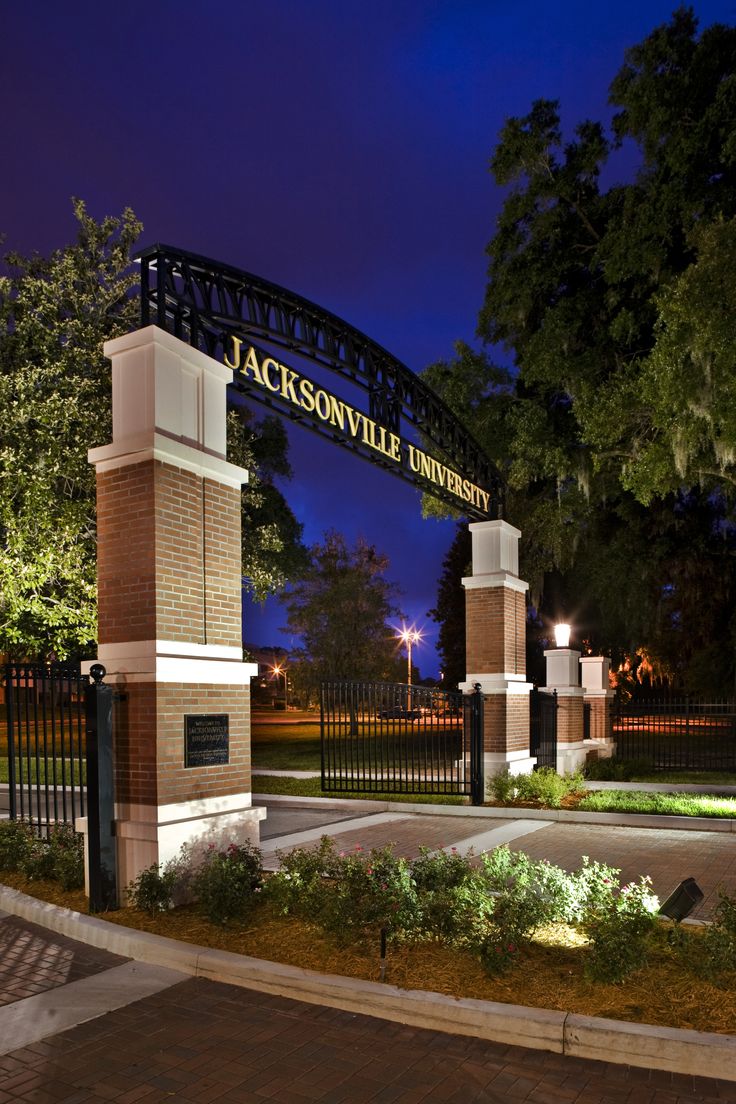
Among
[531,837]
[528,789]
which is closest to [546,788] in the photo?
[528,789]

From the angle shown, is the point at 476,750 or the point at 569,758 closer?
the point at 476,750

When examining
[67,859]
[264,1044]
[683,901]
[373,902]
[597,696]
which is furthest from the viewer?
[597,696]

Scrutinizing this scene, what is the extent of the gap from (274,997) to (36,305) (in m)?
12.7

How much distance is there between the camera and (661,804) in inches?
539

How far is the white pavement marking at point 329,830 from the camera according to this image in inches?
421

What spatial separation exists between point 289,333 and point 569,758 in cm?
1163

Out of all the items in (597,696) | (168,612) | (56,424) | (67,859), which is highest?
(56,424)

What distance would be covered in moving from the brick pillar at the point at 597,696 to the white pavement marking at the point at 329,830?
9200mm

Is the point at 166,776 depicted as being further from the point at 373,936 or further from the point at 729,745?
the point at 729,745

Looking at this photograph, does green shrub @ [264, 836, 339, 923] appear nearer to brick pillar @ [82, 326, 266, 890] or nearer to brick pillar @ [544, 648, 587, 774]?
brick pillar @ [82, 326, 266, 890]

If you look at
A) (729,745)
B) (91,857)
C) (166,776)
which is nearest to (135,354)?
(166,776)

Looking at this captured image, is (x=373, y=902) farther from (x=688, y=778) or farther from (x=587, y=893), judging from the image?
(x=688, y=778)

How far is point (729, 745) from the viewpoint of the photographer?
108 ft

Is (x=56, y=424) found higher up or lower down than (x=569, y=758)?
higher up
